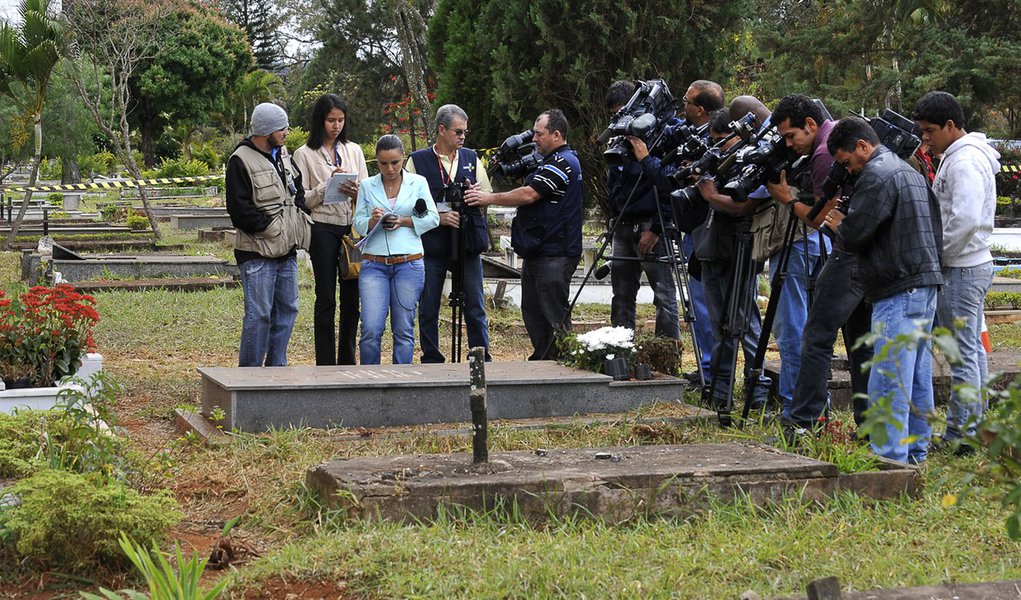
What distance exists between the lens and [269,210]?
6.98 m

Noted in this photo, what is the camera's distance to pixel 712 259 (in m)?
6.80

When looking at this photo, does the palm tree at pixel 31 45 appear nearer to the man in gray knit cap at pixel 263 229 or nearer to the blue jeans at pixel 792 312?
the man in gray knit cap at pixel 263 229

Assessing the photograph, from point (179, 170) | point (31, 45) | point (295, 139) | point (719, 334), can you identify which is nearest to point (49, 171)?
point (179, 170)

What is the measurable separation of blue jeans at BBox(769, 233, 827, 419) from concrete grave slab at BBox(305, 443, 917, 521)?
5.01ft

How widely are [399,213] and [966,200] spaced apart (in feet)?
10.7

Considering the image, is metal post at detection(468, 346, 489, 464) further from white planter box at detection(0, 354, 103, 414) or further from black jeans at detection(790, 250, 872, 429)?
white planter box at detection(0, 354, 103, 414)

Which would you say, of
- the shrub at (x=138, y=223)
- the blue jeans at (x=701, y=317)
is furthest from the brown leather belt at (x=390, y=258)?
the shrub at (x=138, y=223)

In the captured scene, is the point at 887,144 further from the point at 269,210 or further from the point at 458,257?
the point at 269,210

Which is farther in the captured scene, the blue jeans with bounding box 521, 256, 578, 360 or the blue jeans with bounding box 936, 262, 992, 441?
the blue jeans with bounding box 521, 256, 578, 360

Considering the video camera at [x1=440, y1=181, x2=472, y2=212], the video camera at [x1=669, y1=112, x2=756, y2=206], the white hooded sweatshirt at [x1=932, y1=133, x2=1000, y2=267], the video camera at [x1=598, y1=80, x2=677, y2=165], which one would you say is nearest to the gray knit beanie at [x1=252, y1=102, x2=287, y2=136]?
the video camera at [x1=440, y1=181, x2=472, y2=212]

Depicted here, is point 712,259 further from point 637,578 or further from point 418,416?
point 637,578

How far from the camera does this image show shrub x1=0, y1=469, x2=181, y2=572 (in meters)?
3.87

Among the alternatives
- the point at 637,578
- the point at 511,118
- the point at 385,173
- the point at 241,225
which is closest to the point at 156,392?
the point at 241,225

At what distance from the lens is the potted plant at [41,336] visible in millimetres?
6113
